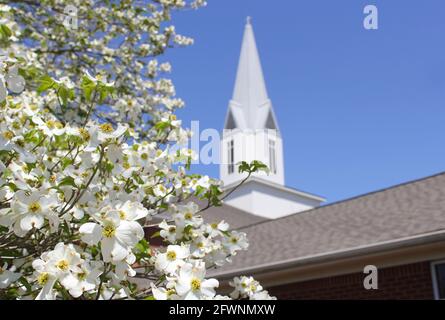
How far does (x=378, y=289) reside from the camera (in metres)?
9.44

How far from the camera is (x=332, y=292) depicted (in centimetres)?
998

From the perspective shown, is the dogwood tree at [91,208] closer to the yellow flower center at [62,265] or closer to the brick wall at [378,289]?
the yellow flower center at [62,265]

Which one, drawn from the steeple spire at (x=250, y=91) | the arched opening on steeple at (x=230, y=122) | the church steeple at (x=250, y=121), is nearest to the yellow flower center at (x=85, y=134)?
the church steeple at (x=250, y=121)

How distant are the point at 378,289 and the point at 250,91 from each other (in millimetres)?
50324

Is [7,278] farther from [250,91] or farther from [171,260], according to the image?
[250,91]

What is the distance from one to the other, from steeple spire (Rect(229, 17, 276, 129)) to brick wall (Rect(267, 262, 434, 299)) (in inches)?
1882

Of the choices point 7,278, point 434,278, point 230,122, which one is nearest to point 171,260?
point 7,278

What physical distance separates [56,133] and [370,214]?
9.45 metres

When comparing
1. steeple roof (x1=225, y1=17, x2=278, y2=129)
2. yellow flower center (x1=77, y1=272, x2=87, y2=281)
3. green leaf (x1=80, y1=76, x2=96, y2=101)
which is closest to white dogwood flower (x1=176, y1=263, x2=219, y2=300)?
yellow flower center (x1=77, y1=272, x2=87, y2=281)

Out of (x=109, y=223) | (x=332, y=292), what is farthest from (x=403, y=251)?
(x=109, y=223)

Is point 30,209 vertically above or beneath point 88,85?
beneath

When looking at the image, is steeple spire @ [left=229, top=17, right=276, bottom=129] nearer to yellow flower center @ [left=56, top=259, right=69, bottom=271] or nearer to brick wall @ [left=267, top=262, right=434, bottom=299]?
brick wall @ [left=267, top=262, right=434, bottom=299]

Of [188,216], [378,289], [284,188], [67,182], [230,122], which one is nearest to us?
[67,182]
